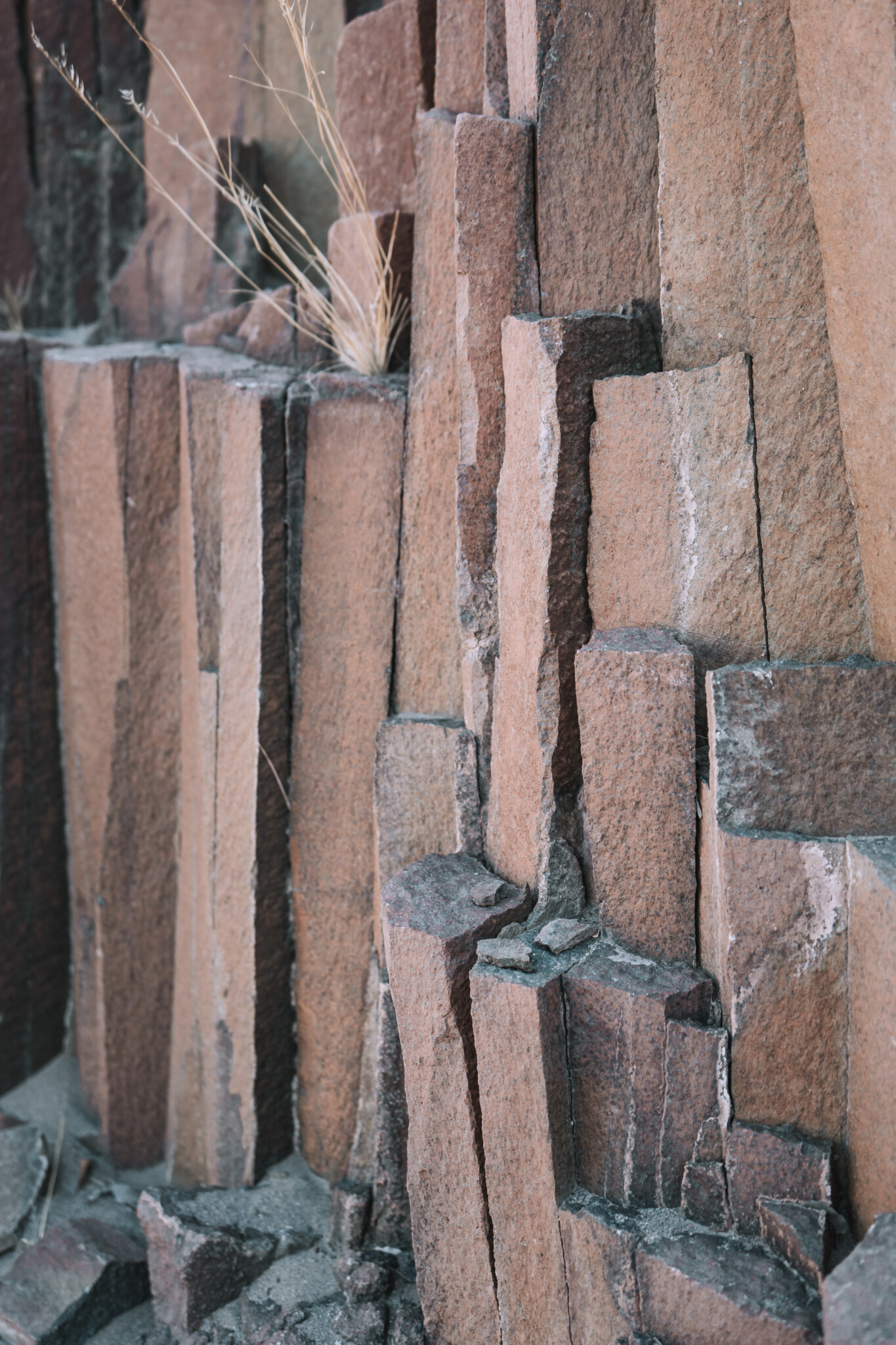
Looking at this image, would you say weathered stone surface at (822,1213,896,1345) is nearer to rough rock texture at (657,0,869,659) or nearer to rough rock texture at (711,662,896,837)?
rough rock texture at (711,662,896,837)

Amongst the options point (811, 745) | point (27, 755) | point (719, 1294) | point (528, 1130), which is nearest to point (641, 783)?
point (811, 745)

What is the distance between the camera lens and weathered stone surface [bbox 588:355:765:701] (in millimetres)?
1792

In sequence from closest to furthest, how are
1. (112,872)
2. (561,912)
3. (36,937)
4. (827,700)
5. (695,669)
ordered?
(827,700) < (695,669) < (561,912) < (112,872) < (36,937)

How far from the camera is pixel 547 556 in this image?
1.96 m

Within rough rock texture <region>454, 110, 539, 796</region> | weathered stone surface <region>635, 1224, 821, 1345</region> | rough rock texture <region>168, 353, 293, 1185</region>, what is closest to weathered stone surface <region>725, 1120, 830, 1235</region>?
weathered stone surface <region>635, 1224, 821, 1345</region>

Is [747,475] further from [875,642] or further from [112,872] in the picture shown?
[112,872]

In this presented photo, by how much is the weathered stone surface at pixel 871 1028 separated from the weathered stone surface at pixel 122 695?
6.79ft

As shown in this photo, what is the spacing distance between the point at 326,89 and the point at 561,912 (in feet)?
8.86

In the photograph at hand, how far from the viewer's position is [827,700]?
171 cm

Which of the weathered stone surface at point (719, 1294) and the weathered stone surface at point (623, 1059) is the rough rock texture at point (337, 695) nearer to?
the weathered stone surface at point (623, 1059)

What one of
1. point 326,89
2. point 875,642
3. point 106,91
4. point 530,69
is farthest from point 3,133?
point 875,642

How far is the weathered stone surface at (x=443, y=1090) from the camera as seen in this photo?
1968 mm

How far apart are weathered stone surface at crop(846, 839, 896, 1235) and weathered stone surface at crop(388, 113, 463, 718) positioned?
3.39ft

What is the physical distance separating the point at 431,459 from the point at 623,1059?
1335mm
